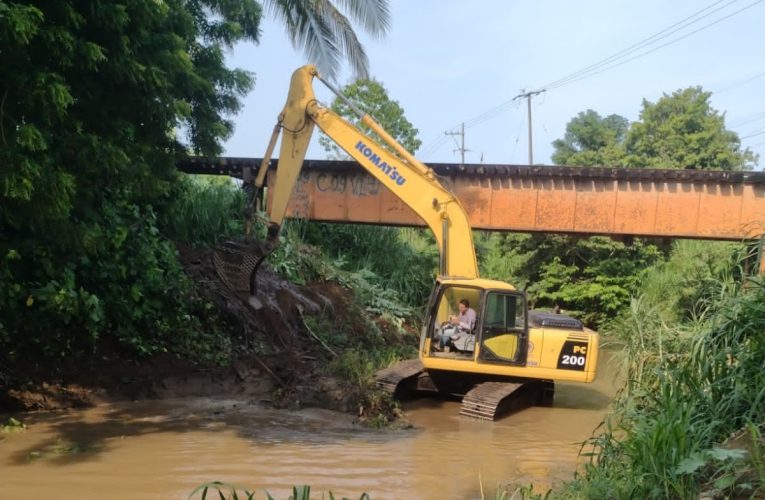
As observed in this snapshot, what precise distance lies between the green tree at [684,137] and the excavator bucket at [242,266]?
74.5ft

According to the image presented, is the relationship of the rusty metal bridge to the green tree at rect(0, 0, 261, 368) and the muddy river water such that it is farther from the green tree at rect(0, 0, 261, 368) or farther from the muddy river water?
the muddy river water

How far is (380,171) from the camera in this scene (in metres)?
12.6

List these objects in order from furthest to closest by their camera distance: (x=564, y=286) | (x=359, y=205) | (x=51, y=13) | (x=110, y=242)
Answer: (x=564, y=286), (x=359, y=205), (x=110, y=242), (x=51, y=13)

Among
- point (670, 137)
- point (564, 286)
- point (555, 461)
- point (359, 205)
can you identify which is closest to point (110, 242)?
point (555, 461)

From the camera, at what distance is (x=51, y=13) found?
23.7 ft

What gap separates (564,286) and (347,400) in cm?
1537

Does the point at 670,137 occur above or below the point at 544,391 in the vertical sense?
above

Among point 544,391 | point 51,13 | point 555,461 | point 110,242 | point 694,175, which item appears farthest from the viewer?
point 694,175

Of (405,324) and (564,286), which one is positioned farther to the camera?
(564,286)

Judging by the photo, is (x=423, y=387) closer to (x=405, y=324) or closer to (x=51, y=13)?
(x=405, y=324)

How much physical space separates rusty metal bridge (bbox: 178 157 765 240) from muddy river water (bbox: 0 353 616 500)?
6.53m

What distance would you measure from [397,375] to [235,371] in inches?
109

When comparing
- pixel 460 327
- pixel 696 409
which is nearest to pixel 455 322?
pixel 460 327

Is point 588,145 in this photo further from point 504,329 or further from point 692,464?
point 692,464
